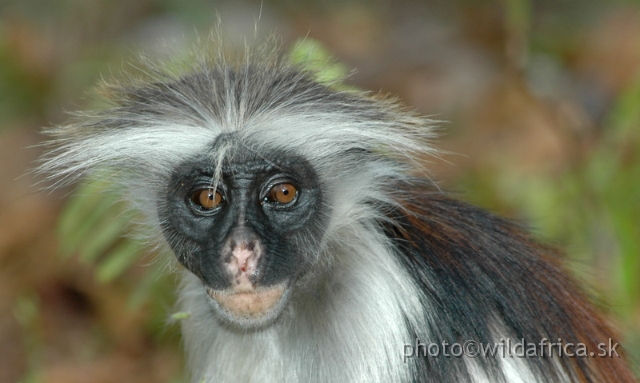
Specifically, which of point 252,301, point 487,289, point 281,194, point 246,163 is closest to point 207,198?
point 246,163

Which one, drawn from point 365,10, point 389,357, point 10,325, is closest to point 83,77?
point 10,325

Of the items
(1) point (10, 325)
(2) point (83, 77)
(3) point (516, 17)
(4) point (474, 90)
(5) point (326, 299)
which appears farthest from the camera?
(4) point (474, 90)

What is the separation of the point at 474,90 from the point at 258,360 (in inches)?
329

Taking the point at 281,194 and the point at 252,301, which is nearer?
the point at 252,301

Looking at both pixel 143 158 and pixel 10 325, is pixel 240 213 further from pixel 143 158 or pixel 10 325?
pixel 10 325

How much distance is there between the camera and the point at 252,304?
3969 millimetres

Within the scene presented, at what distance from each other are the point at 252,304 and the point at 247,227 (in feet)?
1.18

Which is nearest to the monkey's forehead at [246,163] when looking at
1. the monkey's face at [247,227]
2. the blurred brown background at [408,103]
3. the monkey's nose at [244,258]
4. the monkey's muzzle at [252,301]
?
the monkey's face at [247,227]

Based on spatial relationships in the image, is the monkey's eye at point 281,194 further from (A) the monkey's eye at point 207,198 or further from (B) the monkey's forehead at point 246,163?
(A) the monkey's eye at point 207,198

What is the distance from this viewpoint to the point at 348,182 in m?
4.38

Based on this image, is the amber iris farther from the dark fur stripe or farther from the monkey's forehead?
the dark fur stripe

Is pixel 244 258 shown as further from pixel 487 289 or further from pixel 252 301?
pixel 487 289

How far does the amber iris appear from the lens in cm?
410

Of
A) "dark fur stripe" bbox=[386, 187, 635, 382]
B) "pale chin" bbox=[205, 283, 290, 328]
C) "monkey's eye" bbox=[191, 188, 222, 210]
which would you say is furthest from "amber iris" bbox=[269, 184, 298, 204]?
"dark fur stripe" bbox=[386, 187, 635, 382]
